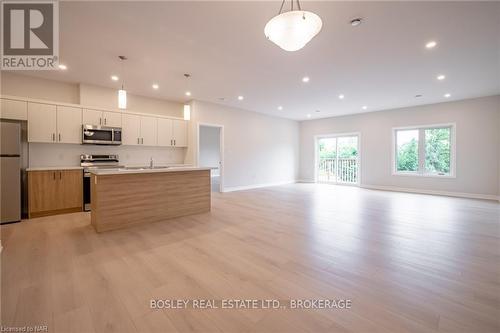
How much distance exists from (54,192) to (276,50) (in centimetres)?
492

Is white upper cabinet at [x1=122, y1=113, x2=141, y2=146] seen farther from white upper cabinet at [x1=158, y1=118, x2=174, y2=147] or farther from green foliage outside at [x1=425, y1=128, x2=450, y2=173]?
green foliage outside at [x1=425, y1=128, x2=450, y2=173]

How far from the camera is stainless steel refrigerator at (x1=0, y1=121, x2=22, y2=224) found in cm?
355

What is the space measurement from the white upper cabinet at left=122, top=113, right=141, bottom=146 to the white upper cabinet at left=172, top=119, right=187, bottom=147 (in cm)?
93

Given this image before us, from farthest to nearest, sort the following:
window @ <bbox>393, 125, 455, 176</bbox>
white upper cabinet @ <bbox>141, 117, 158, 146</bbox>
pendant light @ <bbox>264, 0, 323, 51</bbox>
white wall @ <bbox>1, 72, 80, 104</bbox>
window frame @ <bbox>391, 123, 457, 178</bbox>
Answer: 1. window @ <bbox>393, 125, 455, 176</bbox>
2. window frame @ <bbox>391, 123, 457, 178</bbox>
3. white upper cabinet @ <bbox>141, 117, 158, 146</bbox>
4. white wall @ <bbox>1, 72, 80, 104</bbox>
5. pendant light @ <bbox>264, 0, 323, 51</bbox>

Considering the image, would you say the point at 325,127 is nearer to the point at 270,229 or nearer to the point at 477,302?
the point at 270,229

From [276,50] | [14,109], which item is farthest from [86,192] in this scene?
[276,50]

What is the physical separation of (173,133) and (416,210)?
6261 mm

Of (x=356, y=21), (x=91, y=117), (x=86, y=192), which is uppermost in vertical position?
(x=356, y=21)

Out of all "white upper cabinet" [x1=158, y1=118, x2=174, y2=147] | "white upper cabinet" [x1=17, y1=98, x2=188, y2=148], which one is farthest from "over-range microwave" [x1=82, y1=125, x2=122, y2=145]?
"white upper cabinet" [x1=158, y1=118, x2=174, y2=147]

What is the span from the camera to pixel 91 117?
471 cm

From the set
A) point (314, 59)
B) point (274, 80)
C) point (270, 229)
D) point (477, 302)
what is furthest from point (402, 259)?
point (274, 80)

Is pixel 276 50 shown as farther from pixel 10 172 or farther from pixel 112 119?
pixel 10 172

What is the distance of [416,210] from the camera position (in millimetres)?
4531

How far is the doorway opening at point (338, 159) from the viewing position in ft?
27.5
